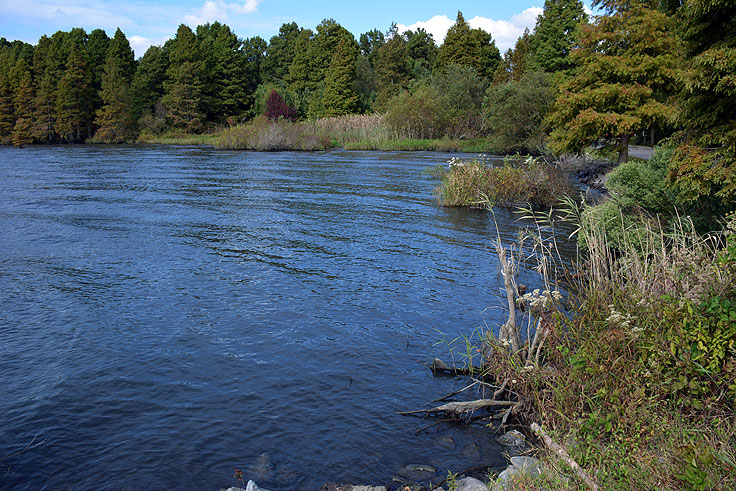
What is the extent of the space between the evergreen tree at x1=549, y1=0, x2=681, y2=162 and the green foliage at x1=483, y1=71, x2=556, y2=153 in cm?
1685

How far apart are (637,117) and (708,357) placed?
19316mm

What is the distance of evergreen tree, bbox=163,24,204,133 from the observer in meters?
63.7

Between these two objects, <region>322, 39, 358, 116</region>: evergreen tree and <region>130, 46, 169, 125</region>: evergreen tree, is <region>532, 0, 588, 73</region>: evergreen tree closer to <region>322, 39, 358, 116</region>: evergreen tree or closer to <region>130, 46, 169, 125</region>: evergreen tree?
<region>322, 39, 358, 116</region>: evergreen tree

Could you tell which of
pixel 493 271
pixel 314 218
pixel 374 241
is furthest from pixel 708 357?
pixel 314 218

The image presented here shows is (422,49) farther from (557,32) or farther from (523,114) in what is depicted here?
(523,114)

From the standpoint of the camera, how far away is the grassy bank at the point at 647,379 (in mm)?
3660

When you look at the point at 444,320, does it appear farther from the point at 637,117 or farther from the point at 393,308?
the point at 637,117

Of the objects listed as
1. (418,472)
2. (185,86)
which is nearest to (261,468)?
(418,472)

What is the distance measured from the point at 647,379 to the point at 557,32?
185 feet

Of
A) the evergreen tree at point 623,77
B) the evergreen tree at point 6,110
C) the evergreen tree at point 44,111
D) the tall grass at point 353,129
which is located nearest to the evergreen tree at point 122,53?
the evergreen tree at point 44,111

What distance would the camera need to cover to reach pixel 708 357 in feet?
13.8

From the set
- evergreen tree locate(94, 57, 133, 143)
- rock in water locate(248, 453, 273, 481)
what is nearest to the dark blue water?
rock in water locate(248, 453, 273, 481)

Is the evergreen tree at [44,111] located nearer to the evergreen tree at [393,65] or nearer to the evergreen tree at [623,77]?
the evergreen tree at [393,65]

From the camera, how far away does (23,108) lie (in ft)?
184
